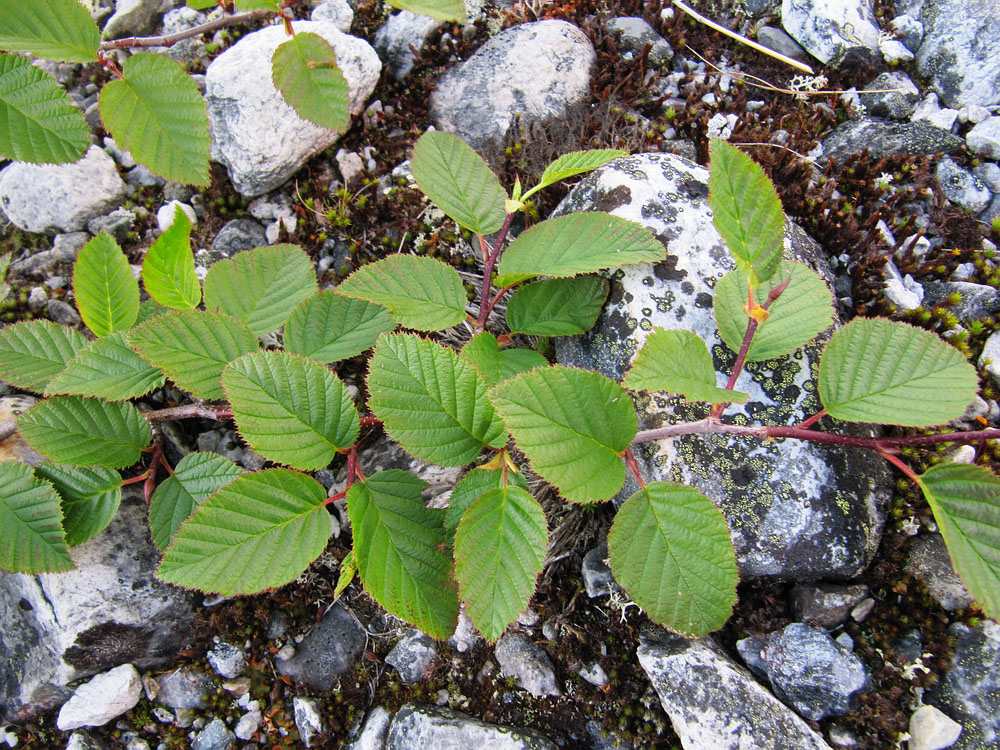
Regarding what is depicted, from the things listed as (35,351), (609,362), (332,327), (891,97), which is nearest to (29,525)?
(35,351)

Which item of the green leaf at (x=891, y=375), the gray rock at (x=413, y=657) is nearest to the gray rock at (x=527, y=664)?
the gray rock at (x=413, y=657)

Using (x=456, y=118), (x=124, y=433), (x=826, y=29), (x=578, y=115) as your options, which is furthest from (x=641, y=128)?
(x=124, y=433)

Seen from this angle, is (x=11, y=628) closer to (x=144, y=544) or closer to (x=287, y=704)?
(x=144, y=544)

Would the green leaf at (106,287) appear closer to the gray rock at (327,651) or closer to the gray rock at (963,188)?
the gray rock at (327,651)

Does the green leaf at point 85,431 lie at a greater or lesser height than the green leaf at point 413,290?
lesser

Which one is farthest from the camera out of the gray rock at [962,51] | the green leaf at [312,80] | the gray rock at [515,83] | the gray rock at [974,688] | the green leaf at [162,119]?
the gray rock at [515,83]

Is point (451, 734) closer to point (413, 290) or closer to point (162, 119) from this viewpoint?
point (413, 290)
